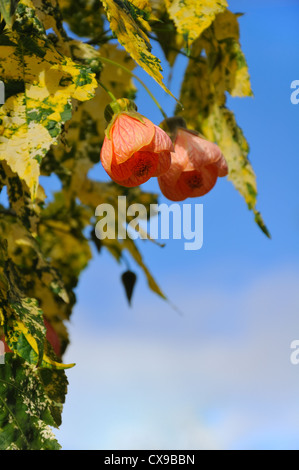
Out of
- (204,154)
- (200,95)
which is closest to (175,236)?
Answer: (204,154)

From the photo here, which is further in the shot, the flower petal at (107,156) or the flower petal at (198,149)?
the flower petal at (198,149)

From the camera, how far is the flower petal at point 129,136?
71 cm

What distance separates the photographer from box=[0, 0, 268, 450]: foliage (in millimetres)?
646

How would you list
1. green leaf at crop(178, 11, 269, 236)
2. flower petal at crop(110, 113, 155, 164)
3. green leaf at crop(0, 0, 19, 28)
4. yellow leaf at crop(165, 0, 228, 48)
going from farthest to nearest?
green leaf at crop(178, 11, 269, 236) < yellow leaf at crop(165, 0, 228, 48) < flower petal at crop(110, 113, 155, 164) < green leaf at crop(0, 0, 19, 28)

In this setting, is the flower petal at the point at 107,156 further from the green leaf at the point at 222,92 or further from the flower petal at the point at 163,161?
the green leaf at the point at 222,92

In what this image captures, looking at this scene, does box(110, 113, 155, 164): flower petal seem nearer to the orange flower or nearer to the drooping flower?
the drooping flower

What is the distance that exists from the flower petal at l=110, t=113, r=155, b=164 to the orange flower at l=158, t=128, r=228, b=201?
148 millimetres

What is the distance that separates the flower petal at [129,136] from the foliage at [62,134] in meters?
0.05

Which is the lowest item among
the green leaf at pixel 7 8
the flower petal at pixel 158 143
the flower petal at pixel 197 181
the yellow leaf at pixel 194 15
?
the green leaf at pixel 7 8

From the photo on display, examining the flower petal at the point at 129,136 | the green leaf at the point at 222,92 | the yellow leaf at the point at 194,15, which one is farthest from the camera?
the green leaf at the point at 222,92

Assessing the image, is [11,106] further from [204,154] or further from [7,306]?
[204,154]

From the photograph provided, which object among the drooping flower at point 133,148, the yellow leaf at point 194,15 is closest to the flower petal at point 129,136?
the drooping flower at point 133,148

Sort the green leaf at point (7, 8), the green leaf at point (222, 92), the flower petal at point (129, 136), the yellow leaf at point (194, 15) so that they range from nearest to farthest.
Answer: the green leaf at point (7, 8)
the flower petal at point (129, 136)
the yellow leaf at point (194, 15)
the green leaf at point (222, 92)

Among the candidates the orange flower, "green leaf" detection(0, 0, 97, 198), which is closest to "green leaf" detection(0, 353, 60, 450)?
"green leaf" detection(0, 0, 97, 198)
